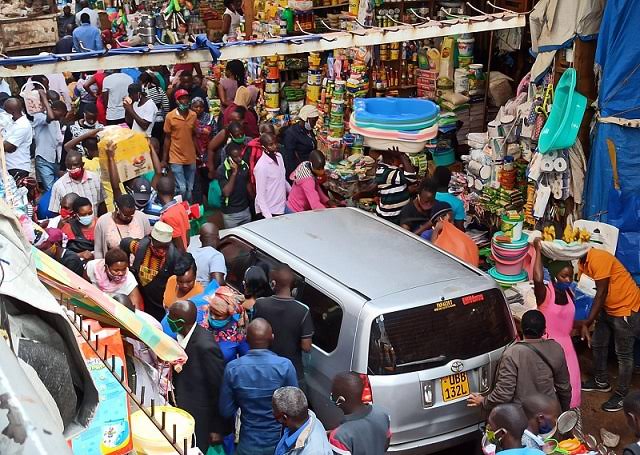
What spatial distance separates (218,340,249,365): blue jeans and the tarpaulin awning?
82.3 inches

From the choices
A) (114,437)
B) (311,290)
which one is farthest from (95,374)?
(311,290)

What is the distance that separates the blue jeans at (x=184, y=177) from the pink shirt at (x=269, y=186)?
1.90 m

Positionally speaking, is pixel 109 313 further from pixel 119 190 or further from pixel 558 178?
pixel 558 178

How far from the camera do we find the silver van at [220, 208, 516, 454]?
5.79m

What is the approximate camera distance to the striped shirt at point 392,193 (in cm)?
902

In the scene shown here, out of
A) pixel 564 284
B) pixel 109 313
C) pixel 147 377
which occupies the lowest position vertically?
pixel 564 284

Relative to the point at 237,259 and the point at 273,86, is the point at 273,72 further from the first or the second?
the point at 237,259

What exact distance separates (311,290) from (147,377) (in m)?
2.33

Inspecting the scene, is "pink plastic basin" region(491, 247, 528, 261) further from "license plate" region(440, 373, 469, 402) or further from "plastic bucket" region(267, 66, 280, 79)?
"plastic bucket" region(267, 66, 280, 79)

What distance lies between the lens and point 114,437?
7.94 ft

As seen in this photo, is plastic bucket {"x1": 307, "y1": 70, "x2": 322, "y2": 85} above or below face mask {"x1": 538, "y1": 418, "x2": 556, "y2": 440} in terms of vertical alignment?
above

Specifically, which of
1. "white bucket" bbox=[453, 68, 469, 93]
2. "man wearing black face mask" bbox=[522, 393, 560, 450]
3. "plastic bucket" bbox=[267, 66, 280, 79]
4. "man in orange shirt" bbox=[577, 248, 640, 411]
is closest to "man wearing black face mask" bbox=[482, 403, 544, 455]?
"man wearing black face mask" bbox=[522, 393, 560, 450]

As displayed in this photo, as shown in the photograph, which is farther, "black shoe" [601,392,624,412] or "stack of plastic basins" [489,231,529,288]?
"stack of plastic basins" [489,231,529,288]

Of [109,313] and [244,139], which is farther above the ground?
[109,313]
